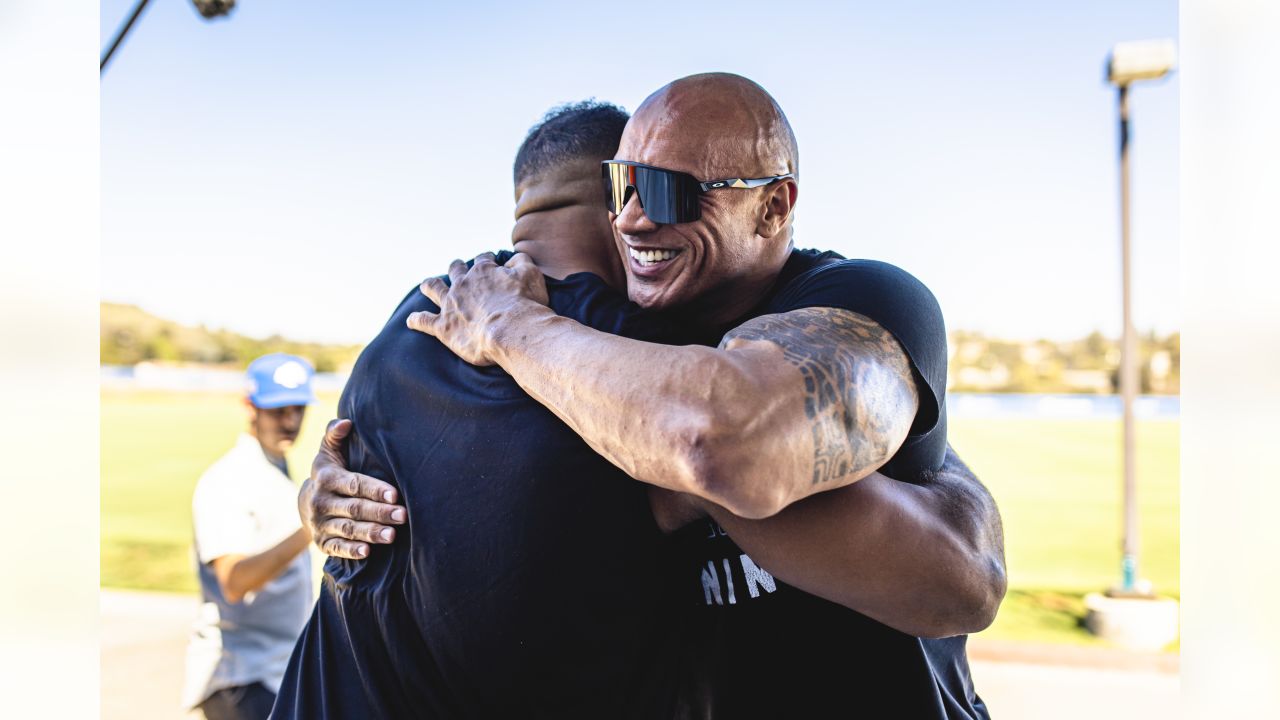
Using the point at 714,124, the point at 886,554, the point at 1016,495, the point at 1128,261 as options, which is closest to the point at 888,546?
the point at 886,554

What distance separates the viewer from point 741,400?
1354 mm

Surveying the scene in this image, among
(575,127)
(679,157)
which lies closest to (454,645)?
(679,157)

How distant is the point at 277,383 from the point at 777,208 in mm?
3342

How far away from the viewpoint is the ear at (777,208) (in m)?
1.97

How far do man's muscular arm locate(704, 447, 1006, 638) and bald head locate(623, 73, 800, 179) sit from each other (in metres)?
0.72

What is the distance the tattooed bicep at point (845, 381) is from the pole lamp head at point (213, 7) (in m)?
4.54

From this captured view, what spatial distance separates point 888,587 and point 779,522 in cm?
23

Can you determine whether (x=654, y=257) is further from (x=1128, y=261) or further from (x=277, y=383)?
(x=1128, y=261)

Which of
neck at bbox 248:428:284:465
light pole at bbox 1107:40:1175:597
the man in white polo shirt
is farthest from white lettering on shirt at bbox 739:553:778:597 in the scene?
light pole at bbox 1107:40:1175:597

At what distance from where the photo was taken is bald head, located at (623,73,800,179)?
1.88 m

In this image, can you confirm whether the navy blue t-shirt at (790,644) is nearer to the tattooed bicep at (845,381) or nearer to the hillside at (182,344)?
the tattooed bicep at (845,381)

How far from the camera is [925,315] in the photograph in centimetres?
164

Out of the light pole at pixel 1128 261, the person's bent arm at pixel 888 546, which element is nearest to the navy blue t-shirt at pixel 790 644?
the person's bent arm at pixel 888 546

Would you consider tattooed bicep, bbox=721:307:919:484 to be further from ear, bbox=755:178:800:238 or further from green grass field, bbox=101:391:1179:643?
green grass field, bbox=101:391:1179:643
